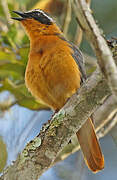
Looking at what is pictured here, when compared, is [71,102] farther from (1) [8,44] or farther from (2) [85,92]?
(1) [8,44]

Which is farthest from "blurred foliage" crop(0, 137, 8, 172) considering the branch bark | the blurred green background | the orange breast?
the orange breast

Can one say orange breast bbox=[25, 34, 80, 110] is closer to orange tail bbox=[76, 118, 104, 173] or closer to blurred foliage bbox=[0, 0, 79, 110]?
orange tail bbox=[76, 118, 104, 173]

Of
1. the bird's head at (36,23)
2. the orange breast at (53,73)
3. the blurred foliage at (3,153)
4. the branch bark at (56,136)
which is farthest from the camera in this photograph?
the bird's head at (36,23)

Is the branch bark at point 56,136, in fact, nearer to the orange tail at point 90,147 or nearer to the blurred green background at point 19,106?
the blurred green background at point 19,106

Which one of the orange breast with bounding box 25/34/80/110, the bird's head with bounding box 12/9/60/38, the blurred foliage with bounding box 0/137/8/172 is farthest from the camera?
the bird's head with bounding box 12/9/60/38

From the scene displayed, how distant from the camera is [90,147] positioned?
3725mm

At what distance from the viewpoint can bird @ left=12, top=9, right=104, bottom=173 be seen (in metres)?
3.63

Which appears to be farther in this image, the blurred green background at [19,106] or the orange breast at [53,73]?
the orange breast at [53,73]

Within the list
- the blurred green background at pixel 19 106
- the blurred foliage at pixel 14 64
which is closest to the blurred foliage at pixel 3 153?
the blurred green background at pixel 19 106

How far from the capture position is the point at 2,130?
3.87 metres

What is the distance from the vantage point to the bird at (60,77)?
11.9ft

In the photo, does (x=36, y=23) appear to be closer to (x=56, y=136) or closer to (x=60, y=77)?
(x=60, y=77)

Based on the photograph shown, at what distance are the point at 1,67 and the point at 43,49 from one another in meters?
0.98

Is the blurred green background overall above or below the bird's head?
below
